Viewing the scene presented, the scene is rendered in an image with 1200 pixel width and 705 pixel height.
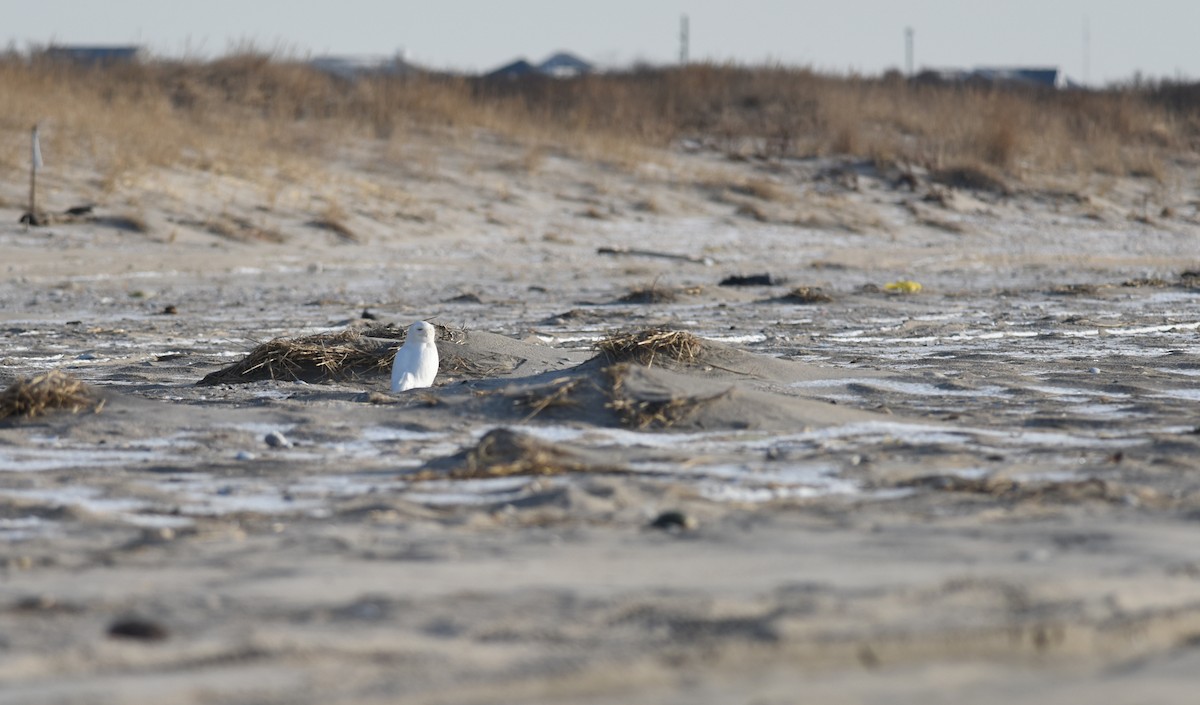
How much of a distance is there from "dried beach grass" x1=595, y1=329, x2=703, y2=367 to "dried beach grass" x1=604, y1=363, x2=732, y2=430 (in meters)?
0.73

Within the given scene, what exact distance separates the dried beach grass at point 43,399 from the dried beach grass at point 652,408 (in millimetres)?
1585

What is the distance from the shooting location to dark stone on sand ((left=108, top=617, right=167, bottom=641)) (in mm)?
2523

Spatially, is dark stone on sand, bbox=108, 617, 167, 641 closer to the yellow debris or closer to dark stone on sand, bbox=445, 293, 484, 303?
dark stone on sand, bbox=445, 293, 484, 303

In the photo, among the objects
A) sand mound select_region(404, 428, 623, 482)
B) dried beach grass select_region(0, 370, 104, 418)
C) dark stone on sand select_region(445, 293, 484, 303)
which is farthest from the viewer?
dark stone on sand select_region(445, 293, 484, 303)

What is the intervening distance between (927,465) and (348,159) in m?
13.0

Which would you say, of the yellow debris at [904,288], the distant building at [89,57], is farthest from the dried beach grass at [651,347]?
the distant building at [89,57]

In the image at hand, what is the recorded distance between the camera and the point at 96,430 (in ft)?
14.9

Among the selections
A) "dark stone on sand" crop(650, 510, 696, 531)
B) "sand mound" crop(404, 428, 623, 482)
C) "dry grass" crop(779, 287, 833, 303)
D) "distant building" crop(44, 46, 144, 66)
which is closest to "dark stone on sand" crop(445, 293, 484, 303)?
"dry grass" crop(779, 287, 833, 303)

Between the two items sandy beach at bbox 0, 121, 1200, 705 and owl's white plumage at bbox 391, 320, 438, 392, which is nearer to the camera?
sandy beach at bbox 0, 121, 1200, 705

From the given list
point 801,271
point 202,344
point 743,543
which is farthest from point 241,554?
point 801,271

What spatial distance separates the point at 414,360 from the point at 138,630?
9.39 feet

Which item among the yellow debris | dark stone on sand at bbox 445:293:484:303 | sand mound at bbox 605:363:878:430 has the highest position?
sand mound at bbox 605:363:878:430

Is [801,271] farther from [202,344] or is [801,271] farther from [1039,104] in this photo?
[1039,104]

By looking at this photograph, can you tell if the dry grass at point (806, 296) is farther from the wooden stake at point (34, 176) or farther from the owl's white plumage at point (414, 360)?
the wooden stake at point (34, 176)
